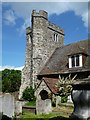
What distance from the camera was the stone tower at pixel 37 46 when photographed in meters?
29.7

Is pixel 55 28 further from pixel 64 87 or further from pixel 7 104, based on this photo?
pixel 7 104

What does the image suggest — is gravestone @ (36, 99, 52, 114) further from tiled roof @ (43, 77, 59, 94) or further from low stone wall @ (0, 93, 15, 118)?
low stone wall @ (0, 93, 15, 118)

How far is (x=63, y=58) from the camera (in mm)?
28719

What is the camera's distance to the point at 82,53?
24922 millimetres

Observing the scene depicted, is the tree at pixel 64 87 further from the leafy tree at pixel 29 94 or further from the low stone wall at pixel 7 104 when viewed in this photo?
the low stone wall at pixel 7 104

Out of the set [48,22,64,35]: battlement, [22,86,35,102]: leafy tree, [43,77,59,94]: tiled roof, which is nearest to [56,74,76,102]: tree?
[43,77,59,94]: tiled roof

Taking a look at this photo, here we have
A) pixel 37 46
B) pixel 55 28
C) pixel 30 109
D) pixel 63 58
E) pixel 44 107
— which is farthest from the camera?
pixel 55 28

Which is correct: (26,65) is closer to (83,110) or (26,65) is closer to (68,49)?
(68,49)

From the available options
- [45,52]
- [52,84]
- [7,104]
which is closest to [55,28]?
[45,52]

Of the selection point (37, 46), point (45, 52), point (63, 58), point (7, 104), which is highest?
point (37, 46)

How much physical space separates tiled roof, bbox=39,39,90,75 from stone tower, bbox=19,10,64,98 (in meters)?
0.95

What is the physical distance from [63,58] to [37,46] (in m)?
4.28

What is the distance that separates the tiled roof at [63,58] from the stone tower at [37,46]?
954 mm

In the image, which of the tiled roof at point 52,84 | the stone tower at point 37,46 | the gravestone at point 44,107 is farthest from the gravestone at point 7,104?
the stone tower at point 37,46
